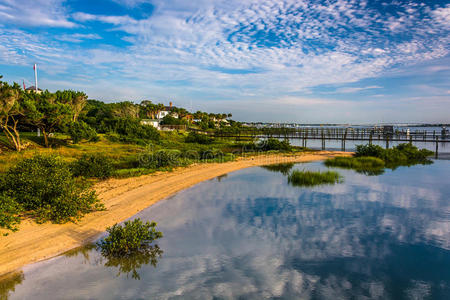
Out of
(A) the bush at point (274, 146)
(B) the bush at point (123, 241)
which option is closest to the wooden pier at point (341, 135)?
(A) the bush at point (274, 146)

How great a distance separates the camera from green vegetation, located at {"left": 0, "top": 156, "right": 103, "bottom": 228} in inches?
369

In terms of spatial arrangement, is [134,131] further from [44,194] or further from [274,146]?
[44,194]

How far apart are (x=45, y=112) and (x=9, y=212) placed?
59.1ft

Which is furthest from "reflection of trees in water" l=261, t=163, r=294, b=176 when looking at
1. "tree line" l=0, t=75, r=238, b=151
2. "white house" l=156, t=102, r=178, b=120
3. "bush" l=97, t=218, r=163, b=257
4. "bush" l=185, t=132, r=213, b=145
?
"white house" l=156, t=102, r=178, b=120

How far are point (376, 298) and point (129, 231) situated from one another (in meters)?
7.06

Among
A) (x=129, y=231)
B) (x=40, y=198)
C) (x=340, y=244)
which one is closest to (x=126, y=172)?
(x=40, y=198)

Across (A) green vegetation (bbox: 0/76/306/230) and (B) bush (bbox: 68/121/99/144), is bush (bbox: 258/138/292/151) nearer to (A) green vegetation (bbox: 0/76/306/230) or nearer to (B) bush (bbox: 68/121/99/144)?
(A) green vegetation (bbox: 0/76/306/230)

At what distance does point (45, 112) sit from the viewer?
23469 mm

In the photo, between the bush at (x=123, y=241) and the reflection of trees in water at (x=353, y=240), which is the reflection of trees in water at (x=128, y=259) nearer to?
the bush at (x=123, y=241)

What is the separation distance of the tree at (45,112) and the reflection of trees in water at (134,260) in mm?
19899

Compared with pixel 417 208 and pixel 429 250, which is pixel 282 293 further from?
pixel 417 208

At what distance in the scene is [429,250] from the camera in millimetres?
9242

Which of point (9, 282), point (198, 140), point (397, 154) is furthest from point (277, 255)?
point (198, 140)

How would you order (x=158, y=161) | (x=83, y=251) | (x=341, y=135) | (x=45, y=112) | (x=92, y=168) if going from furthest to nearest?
(x=341, y=135) → (x=45, y=112) → (x=158, y=161) → (x=92, y=168) → (x=83, y=251)
